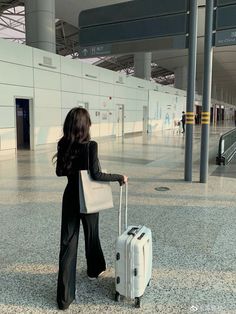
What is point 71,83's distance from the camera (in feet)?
52.3

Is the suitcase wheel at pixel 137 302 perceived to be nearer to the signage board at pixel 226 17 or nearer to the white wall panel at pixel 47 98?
the signage board at pixel 226 17

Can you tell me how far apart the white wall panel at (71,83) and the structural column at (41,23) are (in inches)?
58.5

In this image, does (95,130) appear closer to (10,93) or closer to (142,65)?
(10,93)

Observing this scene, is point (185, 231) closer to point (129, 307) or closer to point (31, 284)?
point (129, 307)

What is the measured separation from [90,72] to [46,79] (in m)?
4.05

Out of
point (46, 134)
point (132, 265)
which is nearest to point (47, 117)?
point (46, 134)

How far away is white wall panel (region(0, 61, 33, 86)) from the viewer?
11.9 m

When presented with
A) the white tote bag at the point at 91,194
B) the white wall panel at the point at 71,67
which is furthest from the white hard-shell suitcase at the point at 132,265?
the white wall panel at the point at 71,67

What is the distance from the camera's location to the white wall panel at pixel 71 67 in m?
15.2

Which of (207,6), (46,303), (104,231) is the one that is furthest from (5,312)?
(207,6)

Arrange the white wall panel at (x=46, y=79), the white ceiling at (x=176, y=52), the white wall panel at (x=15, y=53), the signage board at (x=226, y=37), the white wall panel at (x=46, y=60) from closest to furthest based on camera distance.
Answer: the signage board at (x=226, y=37) → the white wall panel at (x=15, y=53) → the white wall panel at (x=46, y=60) → the white wall panel at (x=46, y=79) → the white ceiling at (x=176, y=52)

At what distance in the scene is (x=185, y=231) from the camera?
4375mm

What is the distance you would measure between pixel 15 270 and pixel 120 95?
63.1ft

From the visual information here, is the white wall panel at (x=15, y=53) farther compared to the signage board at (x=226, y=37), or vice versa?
the white wall panel at (x=15, y=53)
